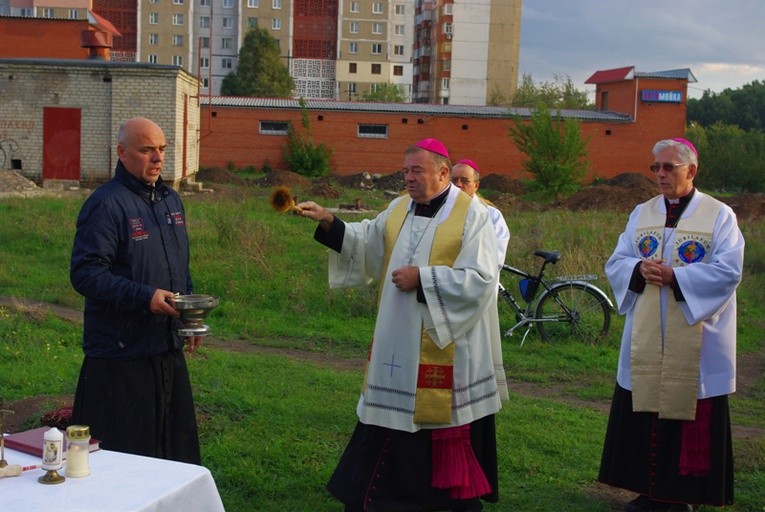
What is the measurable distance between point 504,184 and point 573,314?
1111 inches

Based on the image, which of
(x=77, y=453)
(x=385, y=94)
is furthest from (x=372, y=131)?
(x=77, y=453)

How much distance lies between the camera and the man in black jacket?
463cm

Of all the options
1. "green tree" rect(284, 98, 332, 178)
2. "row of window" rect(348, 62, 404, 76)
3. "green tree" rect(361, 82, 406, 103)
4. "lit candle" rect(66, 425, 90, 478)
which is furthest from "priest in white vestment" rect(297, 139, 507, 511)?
"row of window" rect(348, 62, 404, 76)

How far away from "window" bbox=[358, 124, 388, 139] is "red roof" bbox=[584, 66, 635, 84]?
1124 centimetres

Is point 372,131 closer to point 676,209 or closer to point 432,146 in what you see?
point 676,209

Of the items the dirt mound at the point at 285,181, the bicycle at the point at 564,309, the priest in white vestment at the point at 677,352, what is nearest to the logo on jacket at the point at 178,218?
the priest in white vestment at the point at 677,352

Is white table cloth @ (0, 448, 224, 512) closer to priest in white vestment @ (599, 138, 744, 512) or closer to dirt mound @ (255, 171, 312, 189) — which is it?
priest in white vestment @ (599, 138, 744, 512)

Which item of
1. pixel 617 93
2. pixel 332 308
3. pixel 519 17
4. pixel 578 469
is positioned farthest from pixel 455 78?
pixel 578 469

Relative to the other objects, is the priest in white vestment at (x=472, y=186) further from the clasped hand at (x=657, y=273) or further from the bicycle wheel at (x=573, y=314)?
the bicycle wheel at (x=573, y=314)

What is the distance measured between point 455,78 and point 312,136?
50.3 m

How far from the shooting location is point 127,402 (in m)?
4.75

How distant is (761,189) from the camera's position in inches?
1761

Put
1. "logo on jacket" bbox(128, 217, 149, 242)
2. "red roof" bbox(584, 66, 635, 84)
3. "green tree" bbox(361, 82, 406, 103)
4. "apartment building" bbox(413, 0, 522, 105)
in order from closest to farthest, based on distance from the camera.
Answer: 1. "logo on jacket" bbox(128, 217, 149, 242)
2. "red roof" bbox(584, 66, 635, 84)
3. "green tree" bbox(361, 82, 406, 103)
4. "apartment building" bbox(413, 0, 522, 105)

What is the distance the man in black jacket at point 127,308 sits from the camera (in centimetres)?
463
